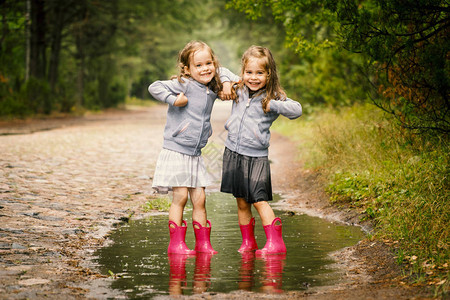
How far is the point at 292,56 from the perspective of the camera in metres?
25.1

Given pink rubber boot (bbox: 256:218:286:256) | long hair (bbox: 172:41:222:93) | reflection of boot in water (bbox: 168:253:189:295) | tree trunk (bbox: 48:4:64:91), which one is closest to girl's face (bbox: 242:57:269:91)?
long hair (bbox: 172:41:222:93)

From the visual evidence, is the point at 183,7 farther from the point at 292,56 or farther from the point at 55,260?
the point at 55,260

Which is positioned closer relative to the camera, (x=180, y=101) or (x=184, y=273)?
(x=184, y=273)

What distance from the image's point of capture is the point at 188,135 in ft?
17.3

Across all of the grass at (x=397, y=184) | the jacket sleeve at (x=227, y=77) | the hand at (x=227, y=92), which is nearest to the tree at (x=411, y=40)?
the grass at (x=397, y=184)

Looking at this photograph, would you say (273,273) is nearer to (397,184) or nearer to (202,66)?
(202,66)

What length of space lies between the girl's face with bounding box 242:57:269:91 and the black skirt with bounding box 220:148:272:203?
0.62 metres

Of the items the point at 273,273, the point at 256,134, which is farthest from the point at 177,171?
the point at 273,273

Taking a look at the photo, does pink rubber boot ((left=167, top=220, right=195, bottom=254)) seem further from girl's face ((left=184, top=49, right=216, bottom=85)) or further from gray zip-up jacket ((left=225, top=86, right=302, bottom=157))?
girl's face ((left=184, top=49, right=216, bottom=85))

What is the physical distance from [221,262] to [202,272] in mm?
358

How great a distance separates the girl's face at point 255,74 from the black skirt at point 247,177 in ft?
2.04

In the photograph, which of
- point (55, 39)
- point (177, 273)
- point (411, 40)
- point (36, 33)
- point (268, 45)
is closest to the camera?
point (177, 273)

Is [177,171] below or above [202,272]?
above

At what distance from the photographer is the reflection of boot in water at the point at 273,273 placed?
13.5 ft
